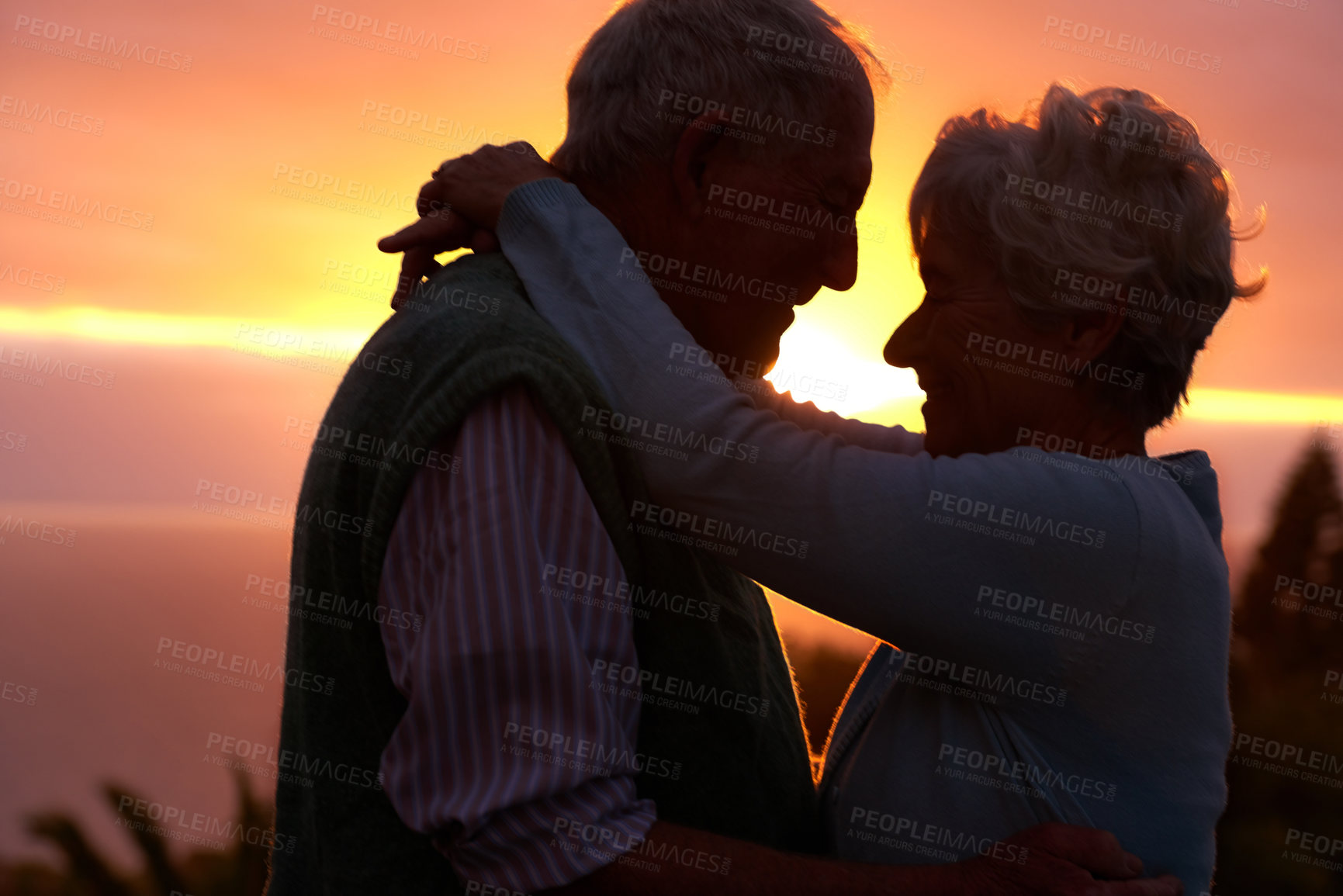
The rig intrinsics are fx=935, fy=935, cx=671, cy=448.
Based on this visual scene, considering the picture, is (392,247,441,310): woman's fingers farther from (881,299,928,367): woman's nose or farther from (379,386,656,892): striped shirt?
(881,299,928,367): woman's nose

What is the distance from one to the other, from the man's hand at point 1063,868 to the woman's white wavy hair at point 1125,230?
2.88 ft

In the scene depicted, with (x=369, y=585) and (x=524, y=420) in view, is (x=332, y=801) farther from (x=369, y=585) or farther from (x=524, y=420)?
(x=524, y=420)

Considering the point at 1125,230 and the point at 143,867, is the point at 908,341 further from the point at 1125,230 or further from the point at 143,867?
the point at 143,867

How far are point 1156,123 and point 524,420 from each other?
58.8 inches

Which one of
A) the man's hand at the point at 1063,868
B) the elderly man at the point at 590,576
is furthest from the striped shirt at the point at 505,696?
the man's hand at the point at 1063,868

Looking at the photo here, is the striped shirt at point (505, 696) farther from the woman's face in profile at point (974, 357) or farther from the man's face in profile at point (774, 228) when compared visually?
the woman's face in profile at point (974, 357)

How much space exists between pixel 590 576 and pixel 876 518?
490 millimetres

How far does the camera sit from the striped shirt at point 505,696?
4.38ft

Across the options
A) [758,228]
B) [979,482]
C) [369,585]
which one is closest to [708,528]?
[979,482]

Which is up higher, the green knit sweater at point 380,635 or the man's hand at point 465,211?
the man's hand at point 465,211

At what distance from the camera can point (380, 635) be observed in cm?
157

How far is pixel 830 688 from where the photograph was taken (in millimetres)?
7949

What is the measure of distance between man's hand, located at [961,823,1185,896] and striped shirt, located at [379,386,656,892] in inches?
A: 26.5

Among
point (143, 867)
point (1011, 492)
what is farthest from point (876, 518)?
point (143, 867)
